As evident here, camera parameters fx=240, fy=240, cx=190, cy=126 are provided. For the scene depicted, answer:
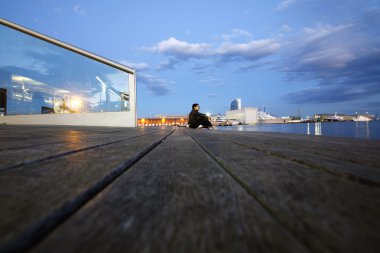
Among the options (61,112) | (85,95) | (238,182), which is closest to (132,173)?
(238,182)

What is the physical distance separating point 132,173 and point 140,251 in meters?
0.53

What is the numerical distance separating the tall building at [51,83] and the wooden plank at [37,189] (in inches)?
336

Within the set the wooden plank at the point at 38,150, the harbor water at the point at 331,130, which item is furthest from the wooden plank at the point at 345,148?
the harbor water at the point at 331,130

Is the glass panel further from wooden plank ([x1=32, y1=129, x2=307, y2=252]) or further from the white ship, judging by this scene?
the white ship

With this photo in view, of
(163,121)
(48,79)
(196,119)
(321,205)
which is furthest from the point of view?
(163,121)

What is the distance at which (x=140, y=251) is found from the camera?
356 mm

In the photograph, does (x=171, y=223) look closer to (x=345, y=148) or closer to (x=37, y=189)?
(x=37, y=189)

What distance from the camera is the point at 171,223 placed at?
1.50 ft

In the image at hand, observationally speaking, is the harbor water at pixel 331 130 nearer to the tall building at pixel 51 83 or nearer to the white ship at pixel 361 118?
the tall building at pixel 51 83

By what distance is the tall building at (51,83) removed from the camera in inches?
340

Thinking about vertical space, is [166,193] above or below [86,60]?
below

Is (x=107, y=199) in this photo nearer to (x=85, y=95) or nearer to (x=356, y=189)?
(x=356, y=189)

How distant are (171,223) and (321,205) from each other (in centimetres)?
36

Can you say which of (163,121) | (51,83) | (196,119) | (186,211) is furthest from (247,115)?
(186,211)
